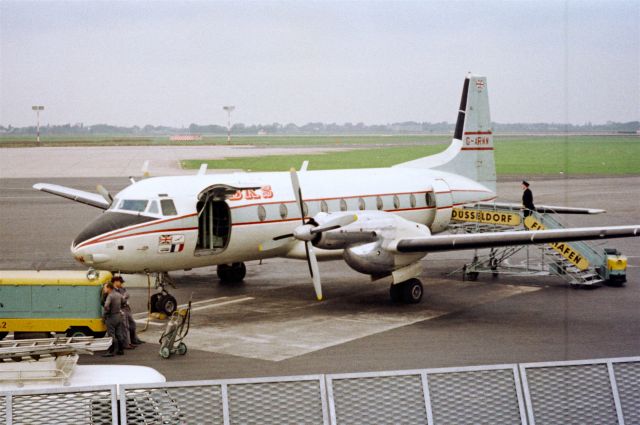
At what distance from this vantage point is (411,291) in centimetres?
2155

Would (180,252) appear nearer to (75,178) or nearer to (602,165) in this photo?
(75,178)

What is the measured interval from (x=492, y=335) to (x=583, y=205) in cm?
2665

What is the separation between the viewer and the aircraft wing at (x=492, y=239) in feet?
64.7

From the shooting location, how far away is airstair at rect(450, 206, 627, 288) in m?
24.3

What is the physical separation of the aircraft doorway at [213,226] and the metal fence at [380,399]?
13.6 metres

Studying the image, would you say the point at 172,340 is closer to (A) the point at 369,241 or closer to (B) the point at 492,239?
(A) the point at 369,241

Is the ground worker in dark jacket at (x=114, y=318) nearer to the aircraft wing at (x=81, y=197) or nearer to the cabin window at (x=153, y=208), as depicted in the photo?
the cabin window at (x=153, y=208)

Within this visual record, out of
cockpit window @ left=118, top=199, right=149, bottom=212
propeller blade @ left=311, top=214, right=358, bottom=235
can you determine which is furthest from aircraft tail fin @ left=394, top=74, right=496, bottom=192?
cockpit window @ left=118, top=199, right=149, bottom=212

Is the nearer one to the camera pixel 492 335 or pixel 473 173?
pixel 492 335

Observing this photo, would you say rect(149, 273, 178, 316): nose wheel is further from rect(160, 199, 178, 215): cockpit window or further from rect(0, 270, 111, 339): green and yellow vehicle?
rect(0, 270, 111, 339): green and yellow vehicle

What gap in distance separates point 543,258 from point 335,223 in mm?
8298

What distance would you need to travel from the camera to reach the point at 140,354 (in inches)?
661

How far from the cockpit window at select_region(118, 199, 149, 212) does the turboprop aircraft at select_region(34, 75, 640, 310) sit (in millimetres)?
24

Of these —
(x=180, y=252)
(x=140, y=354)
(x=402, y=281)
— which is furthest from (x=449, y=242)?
(x=140, y=354)
